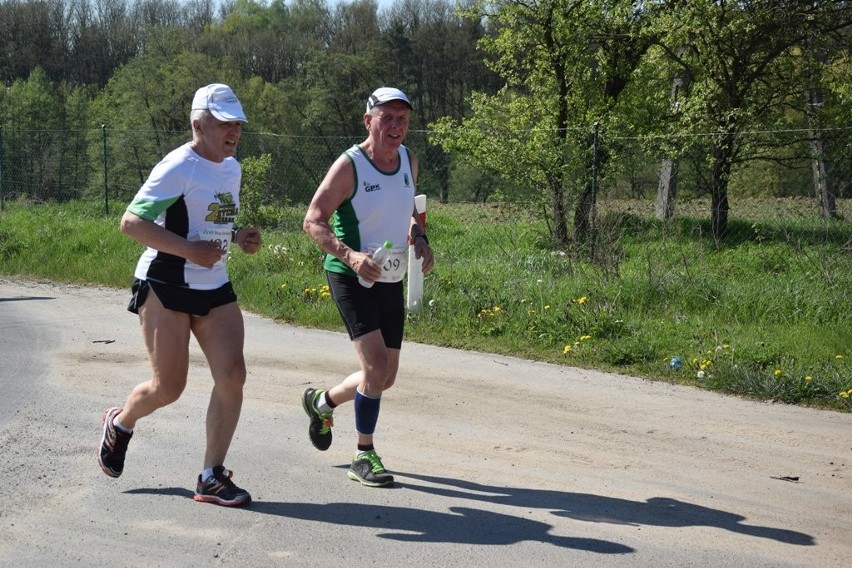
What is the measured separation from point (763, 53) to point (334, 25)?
154 feet

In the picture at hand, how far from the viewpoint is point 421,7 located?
55406mm

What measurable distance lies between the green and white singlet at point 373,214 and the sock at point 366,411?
69cm

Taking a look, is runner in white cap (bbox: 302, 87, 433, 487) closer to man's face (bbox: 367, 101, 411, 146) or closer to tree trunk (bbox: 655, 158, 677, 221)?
man's face (bbox: 367, 101, 411, 146)

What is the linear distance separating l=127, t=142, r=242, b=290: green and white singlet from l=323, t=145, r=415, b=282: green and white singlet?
0.70 metres

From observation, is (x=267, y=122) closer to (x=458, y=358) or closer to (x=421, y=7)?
(x=421, y=7)

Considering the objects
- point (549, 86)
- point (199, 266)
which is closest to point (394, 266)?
point (199, 266)

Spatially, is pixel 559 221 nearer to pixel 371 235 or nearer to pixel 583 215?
pixel 583 215

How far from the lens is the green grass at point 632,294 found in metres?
8.49

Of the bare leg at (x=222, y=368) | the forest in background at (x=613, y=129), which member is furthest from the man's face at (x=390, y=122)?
the forest in background at (x=613, y=129)

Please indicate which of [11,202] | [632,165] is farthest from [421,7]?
[632,165]

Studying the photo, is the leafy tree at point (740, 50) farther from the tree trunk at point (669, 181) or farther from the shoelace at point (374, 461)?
the shoelace at point (374, 461)

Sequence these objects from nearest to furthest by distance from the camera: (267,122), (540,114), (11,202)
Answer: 1. (540,114)
2. (11,202)
3. (267,122)

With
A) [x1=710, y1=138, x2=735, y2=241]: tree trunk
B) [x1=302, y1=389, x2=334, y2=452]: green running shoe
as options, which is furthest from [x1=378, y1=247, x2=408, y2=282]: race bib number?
[x1=710, y1=138, x2=735, y2=241]: tree trunk

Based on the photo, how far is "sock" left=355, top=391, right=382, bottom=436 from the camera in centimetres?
562
